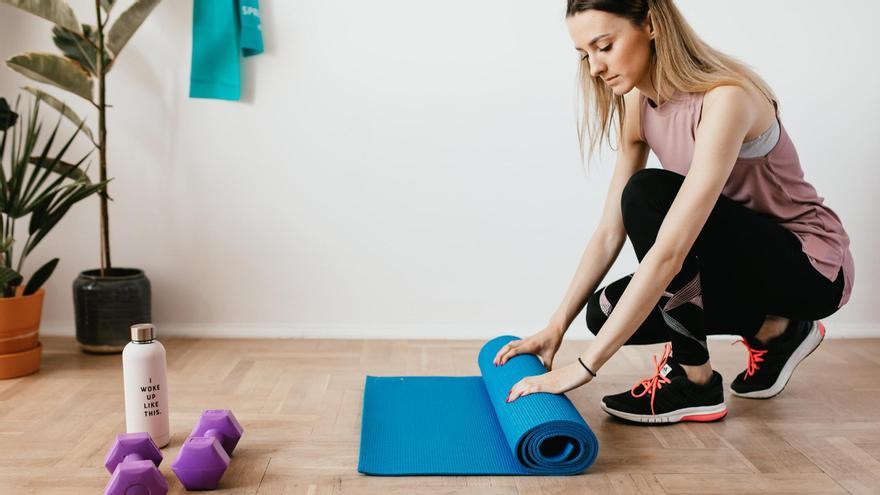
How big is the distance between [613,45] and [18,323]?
1674 mm

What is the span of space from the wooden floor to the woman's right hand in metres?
0.17

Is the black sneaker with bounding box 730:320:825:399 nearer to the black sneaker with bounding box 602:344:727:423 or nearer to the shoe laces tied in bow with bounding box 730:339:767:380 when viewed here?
the shoe laces tied in bow with bounding box 730:339:767:380

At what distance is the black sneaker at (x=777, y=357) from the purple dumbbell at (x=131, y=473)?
136cm

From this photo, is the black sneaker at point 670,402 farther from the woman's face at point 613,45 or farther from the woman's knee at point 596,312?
the woman's face at point 613,45

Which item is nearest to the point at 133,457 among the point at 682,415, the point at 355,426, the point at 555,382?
the point at 355,426

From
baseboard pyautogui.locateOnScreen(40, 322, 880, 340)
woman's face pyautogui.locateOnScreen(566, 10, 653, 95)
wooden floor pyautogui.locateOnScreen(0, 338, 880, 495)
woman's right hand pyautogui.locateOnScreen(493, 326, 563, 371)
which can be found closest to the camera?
wooden floor pyautogui.locateOnScreen(0, 338, 880, 495)

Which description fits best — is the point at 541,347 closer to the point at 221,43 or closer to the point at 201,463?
the point at 201,463

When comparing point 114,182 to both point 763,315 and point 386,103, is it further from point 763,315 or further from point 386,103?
point 763,315

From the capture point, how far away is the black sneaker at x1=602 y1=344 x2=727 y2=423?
1.80 m

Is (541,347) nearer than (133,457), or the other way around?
(133,457)

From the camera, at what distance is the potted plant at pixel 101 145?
232cm

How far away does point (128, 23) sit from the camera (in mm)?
2322

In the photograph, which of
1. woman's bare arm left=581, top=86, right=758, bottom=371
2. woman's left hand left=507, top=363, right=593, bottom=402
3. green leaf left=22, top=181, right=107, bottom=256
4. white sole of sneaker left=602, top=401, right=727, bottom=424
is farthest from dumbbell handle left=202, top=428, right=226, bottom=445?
green leaf left=22, top=181, right=107, bottom=256

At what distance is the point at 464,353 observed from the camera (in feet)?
8.12
